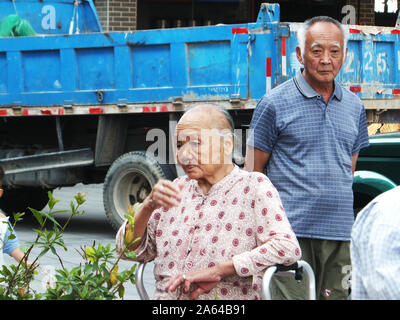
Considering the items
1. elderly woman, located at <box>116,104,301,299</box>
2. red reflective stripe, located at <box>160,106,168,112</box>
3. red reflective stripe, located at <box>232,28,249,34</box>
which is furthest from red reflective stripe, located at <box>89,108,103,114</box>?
elderly woman, located at <box>116,104,301,299</box>

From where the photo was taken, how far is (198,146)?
3.58m

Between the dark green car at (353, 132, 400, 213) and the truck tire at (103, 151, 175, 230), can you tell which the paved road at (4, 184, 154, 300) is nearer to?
the truck tire at (103, 151, 175, 230)

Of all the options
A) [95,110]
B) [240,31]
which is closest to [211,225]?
[240,31]

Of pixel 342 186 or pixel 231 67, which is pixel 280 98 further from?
pixel 231 67

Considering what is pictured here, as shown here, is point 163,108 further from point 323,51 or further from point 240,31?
point 323,51

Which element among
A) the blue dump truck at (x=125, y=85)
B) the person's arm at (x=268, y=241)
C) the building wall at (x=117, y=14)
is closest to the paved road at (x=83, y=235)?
the blue dump truck at (x=125, y=85)

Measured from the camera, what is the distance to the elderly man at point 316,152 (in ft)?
14.4

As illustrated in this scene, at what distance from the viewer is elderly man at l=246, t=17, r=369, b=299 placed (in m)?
4.38

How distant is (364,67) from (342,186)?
5.66m

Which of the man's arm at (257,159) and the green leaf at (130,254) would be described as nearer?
the green leaf at (130,254)

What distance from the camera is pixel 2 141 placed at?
40.4ft

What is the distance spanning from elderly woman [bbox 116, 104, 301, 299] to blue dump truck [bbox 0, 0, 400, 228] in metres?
5.80

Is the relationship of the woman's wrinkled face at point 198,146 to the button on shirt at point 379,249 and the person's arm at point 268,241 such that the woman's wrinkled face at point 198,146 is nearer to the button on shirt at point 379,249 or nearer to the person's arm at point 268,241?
the person's arm at point 268,241

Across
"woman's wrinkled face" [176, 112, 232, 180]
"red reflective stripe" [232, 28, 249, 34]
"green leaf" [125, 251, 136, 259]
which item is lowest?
"green leaf" [125, 251, 136, 259]
